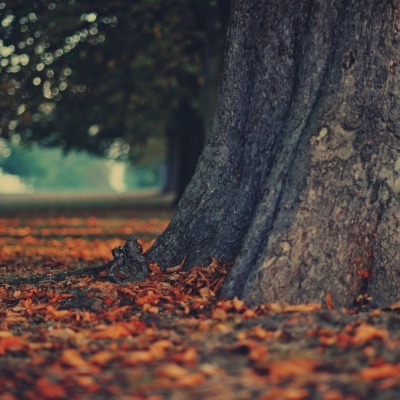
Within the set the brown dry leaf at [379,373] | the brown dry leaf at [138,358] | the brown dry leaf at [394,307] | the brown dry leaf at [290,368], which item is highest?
the brown dry leaf at [394,307]

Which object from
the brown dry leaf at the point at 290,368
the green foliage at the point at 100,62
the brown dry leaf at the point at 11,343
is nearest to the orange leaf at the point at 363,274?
the brown dry leaf at the point at 290,368

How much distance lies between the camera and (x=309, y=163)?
508cm

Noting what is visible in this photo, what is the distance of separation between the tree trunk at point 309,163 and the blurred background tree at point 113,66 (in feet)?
→ 23.8

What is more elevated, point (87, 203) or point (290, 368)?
point (290, 368)

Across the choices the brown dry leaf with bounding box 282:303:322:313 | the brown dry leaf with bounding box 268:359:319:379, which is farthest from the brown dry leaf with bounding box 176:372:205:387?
the brown dry leaf with bounding box 282:303:322:313

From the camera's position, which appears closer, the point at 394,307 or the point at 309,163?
the point at 394,307

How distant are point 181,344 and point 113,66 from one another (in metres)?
15.4

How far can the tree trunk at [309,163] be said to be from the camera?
493 cm

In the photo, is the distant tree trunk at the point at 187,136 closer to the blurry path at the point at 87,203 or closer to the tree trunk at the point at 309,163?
the blurry path at the point at 87,203

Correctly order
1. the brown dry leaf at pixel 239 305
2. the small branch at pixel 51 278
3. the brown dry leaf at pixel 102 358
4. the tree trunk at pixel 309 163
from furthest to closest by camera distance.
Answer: the small branch at pixel 51 278 < the tree trunk at pixel 309 163 < the brown dry leaf at pixel 239 305 < the brown dry leaf at pixel 102 358

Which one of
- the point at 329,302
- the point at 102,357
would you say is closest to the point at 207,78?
the point at 329,302

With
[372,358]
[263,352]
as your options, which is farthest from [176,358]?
[372,358]

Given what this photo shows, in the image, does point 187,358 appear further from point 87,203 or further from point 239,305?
point 87,203

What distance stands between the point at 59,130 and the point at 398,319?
22133 mm
